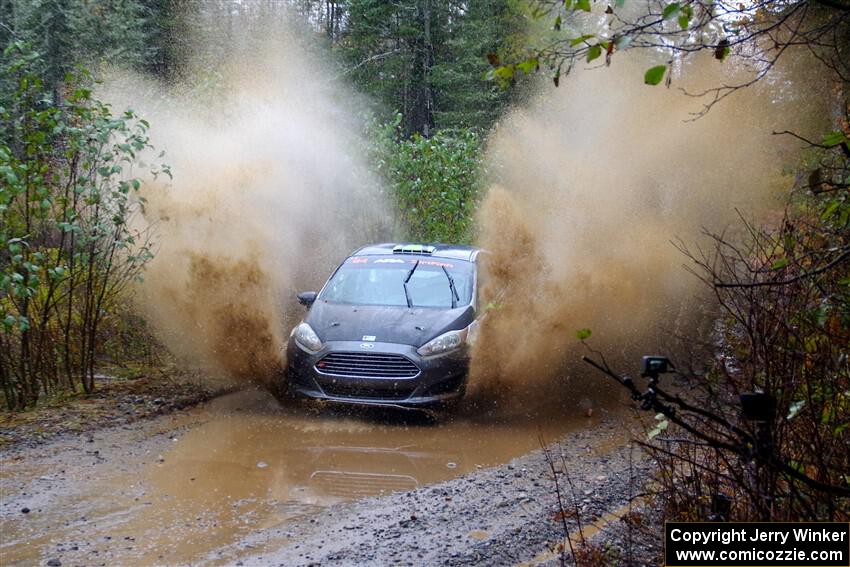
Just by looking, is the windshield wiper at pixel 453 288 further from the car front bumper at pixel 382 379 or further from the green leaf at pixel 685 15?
the green leaf at pixel 685 15

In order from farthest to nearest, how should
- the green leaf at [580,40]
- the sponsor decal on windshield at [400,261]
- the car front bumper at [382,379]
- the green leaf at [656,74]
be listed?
the sponsor decal on windshield at [400,261], the car front bumper at [382,379], the green leaf at [580,40], the green leaf at [656,74]

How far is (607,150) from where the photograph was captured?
1438 centimetres

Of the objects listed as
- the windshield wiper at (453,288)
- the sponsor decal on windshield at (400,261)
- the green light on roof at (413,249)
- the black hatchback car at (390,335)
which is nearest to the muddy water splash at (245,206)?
the black hatchback car at (390,335)

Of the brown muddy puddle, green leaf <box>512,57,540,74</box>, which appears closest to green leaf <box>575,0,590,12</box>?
green leaf <box>512,57,540,74</box>

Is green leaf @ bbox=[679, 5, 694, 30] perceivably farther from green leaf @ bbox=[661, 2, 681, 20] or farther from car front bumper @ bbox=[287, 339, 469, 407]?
car front bumper @ bbox=[287, 339, 469, 407]

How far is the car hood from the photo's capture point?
31.1 feet

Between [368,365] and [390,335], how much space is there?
476 mm

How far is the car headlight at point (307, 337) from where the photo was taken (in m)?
9.58

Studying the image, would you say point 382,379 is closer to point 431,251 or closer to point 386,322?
point 386,322

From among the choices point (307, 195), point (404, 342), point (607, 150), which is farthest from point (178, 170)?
point (607, 150)

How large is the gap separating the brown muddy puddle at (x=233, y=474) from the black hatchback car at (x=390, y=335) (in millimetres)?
410

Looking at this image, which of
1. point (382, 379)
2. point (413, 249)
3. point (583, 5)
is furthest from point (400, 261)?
point (583, 5)

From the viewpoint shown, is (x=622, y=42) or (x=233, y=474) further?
(x=233, y=474)

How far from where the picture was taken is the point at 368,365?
9227 millimetres
